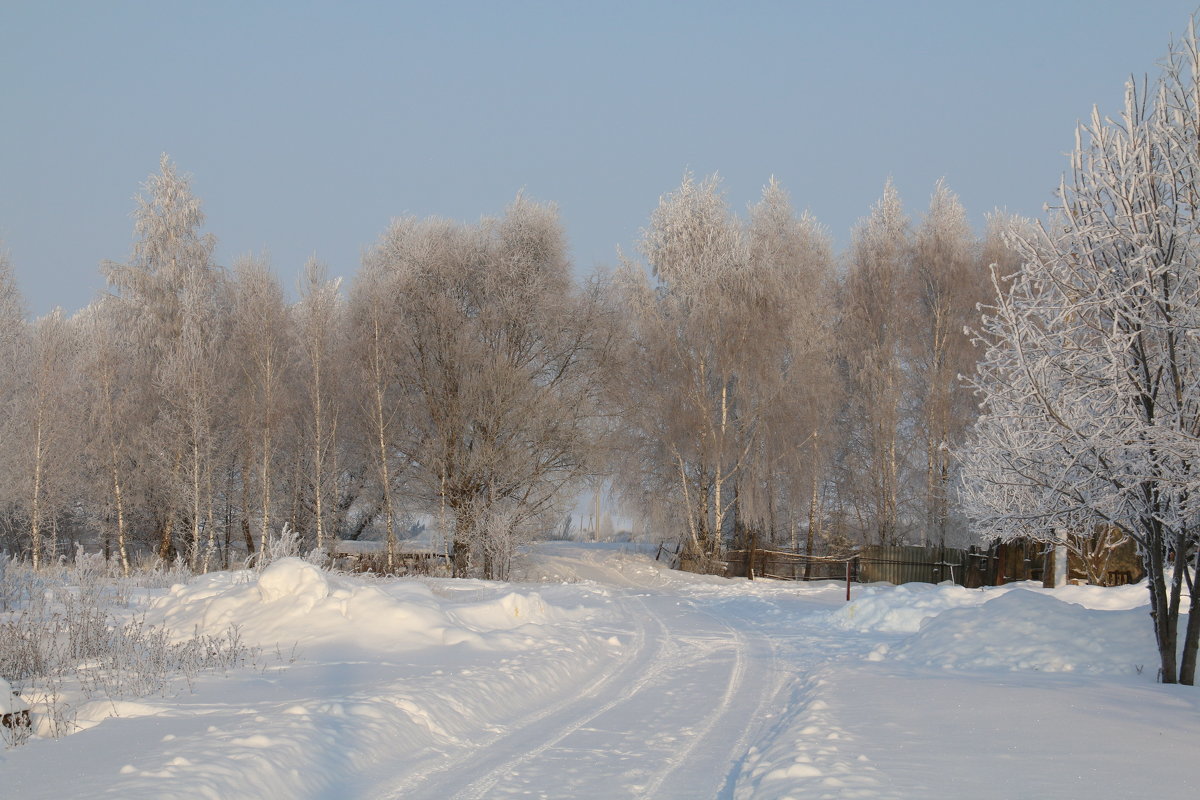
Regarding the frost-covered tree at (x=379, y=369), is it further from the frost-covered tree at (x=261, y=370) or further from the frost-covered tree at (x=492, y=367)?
the frost-covered tree at (x=261, y=370)

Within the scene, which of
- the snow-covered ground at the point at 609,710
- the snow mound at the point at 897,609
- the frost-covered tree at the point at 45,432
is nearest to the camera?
the snow-covered ground at the point at 609,710

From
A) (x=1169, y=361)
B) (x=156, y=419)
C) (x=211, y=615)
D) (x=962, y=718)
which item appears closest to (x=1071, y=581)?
(x=1169, y=361)

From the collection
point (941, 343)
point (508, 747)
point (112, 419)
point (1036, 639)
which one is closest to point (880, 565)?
point (941, 343)

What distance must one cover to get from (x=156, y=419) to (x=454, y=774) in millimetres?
27549

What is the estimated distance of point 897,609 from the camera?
1678 cm

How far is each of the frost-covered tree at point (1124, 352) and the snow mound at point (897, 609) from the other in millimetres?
6386

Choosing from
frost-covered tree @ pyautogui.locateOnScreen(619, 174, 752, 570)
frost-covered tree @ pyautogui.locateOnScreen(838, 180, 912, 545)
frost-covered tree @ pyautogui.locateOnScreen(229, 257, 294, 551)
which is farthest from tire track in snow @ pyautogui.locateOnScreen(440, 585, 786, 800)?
frost-covered tree @ pyautogui.locateOnScreen(838, 180, 912, 545)

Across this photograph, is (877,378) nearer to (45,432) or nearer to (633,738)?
(633,738)

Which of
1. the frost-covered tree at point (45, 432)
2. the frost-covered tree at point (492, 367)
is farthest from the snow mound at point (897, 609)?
the frost-covered tree at point (45, 432)

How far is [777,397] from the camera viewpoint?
3136cm

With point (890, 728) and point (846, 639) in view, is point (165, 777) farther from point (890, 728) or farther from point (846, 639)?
point (846, 639)

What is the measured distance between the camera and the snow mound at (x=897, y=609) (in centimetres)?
1639

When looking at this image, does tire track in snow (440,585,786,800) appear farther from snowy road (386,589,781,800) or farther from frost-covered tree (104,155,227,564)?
frost-covered tree (104,155,227,564)

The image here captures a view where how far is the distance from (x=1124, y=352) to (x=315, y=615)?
993 centimetres
